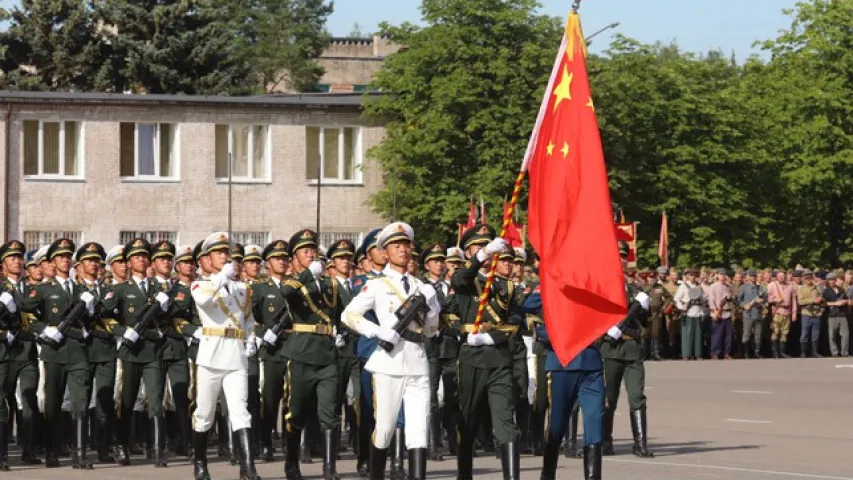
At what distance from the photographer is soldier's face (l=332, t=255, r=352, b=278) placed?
16.0 meters

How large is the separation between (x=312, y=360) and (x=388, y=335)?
2.10 metres

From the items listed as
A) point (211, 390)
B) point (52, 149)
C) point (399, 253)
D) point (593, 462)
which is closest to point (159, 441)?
point (211, 390)

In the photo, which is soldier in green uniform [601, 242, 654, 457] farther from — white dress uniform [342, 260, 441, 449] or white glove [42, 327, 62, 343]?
white glove [42, 327, 62, 343]

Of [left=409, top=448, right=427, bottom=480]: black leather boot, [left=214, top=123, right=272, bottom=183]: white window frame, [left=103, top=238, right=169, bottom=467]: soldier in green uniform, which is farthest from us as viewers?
[left=214, top=123, right=272, bottom=183]: white window frame

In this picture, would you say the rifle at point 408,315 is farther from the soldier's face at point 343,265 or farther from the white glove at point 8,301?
the white glove at point 8,301

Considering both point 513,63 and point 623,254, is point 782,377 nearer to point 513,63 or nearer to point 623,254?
point 623,254

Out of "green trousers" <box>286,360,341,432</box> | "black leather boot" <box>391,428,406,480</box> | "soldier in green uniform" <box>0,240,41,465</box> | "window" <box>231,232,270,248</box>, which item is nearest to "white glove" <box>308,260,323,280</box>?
"green trousers" <box>286,360,341,432</box>

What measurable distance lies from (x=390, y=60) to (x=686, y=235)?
970 centimetres

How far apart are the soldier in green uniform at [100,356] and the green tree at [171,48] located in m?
48.8

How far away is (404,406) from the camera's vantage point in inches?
510

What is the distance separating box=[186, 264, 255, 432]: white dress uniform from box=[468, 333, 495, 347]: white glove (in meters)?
1.99

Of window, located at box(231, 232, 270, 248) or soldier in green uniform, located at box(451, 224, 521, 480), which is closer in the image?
soldier in green uniform, located at box(451, 224, 521, 480)

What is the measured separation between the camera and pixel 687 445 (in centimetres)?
1828

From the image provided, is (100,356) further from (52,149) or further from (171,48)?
(171,48)
